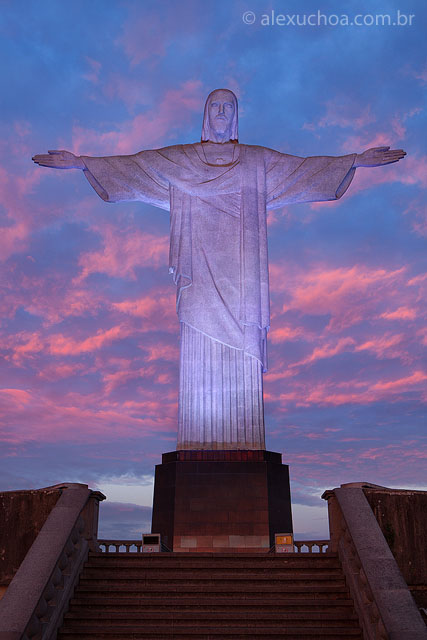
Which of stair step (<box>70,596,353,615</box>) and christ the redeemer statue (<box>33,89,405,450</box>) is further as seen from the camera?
christ the redeemer statue (<box>33,89,405,450</box>)

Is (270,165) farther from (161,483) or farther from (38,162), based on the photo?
(161,483)

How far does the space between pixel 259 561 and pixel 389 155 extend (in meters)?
9.63

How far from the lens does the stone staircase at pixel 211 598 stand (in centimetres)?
843

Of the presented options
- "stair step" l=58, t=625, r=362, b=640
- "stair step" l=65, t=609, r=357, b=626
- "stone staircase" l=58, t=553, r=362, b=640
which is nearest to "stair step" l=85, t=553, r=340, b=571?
"stone staircase" l=58, t=553, r=362, b=640

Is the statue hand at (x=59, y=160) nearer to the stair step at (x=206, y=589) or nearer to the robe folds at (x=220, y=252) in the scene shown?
the robe folds at (x=220, y=252)

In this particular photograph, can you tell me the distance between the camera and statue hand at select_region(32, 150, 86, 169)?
1502 cm

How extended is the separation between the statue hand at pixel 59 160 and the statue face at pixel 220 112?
3.33 meters

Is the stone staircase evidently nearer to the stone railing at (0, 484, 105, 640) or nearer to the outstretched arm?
the stone railing at (0, 484, 105, 640)

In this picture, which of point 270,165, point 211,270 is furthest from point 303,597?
point 270,165

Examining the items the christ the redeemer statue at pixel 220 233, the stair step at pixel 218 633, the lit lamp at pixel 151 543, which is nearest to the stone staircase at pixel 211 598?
the stair step at pixel 218 633

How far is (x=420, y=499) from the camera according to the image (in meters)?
10.1

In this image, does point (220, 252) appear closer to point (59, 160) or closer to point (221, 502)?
point (59, 160)

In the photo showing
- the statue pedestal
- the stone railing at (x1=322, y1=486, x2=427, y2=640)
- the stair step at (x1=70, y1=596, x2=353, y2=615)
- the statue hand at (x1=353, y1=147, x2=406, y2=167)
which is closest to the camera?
the stone railing at (x1=322, y1=486, x2=427, y2=640)

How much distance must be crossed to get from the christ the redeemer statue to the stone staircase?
12.9 ft
